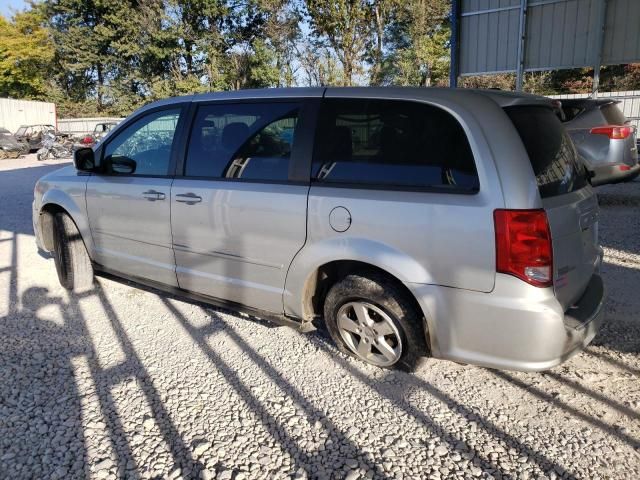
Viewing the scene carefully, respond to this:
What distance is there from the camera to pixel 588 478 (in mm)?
2203

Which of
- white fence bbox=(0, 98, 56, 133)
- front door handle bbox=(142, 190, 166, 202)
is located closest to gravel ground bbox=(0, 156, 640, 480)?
front door handle bbox=(142, 190, 166, 202)

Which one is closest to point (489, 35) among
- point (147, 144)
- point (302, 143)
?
point (147, 144)

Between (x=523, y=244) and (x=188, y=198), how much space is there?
7.38 feet

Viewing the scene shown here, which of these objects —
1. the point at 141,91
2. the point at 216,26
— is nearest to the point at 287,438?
the point at 216,26

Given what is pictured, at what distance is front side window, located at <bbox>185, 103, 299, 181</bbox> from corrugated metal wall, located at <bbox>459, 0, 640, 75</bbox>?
10183 mm

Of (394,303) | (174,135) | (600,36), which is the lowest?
(394,303)

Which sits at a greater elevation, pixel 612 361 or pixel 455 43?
pixel 455 43

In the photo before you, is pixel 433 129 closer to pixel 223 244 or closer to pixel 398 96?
pixel 398 96

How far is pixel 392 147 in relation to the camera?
9.27ft

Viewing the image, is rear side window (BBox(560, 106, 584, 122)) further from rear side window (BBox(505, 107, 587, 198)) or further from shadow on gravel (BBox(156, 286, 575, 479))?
shadow on gravel (BBox(156, 286, 575, 479))

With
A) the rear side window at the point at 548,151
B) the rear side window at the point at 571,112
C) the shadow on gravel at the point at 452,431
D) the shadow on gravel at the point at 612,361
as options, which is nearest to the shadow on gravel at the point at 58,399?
the shadow on gravel at the point at 452,431

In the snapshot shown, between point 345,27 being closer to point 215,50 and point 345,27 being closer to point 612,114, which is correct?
point 215,50

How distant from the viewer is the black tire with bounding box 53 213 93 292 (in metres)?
4.62

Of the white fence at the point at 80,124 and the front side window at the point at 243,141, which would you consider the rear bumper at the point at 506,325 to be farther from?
the white fence at the point at 80,124
